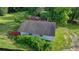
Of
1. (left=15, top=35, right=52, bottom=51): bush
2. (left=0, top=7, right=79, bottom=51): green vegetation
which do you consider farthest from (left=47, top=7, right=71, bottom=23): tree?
(left=15, top=35, right=52, bottom=51): bush

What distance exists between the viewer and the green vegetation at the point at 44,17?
1.77 m

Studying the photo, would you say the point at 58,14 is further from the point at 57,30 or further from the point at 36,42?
the point at 36,42

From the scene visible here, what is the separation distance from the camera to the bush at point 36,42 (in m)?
1.77

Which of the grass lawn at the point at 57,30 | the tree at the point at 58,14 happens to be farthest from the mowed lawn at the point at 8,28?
the tree at the point at 58,14

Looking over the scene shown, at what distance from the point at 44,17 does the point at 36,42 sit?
0.27 metres

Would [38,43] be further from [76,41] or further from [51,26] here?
[76,41]

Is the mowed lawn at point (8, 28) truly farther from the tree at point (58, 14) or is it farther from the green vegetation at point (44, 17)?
the tree at point (58, 14)

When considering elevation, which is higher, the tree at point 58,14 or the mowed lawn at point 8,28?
the tree at point 58,14

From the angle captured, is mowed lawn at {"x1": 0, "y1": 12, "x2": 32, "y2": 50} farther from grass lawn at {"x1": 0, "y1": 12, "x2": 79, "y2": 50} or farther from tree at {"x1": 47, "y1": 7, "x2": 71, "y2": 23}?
tree at {"x1": 47, "y1": 7, "x2": 71, "y2": 23}

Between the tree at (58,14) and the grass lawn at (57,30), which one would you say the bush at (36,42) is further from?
the tree at (58,14)

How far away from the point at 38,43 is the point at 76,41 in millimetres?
386

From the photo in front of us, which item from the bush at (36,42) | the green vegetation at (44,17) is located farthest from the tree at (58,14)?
the bush at (36,42)
